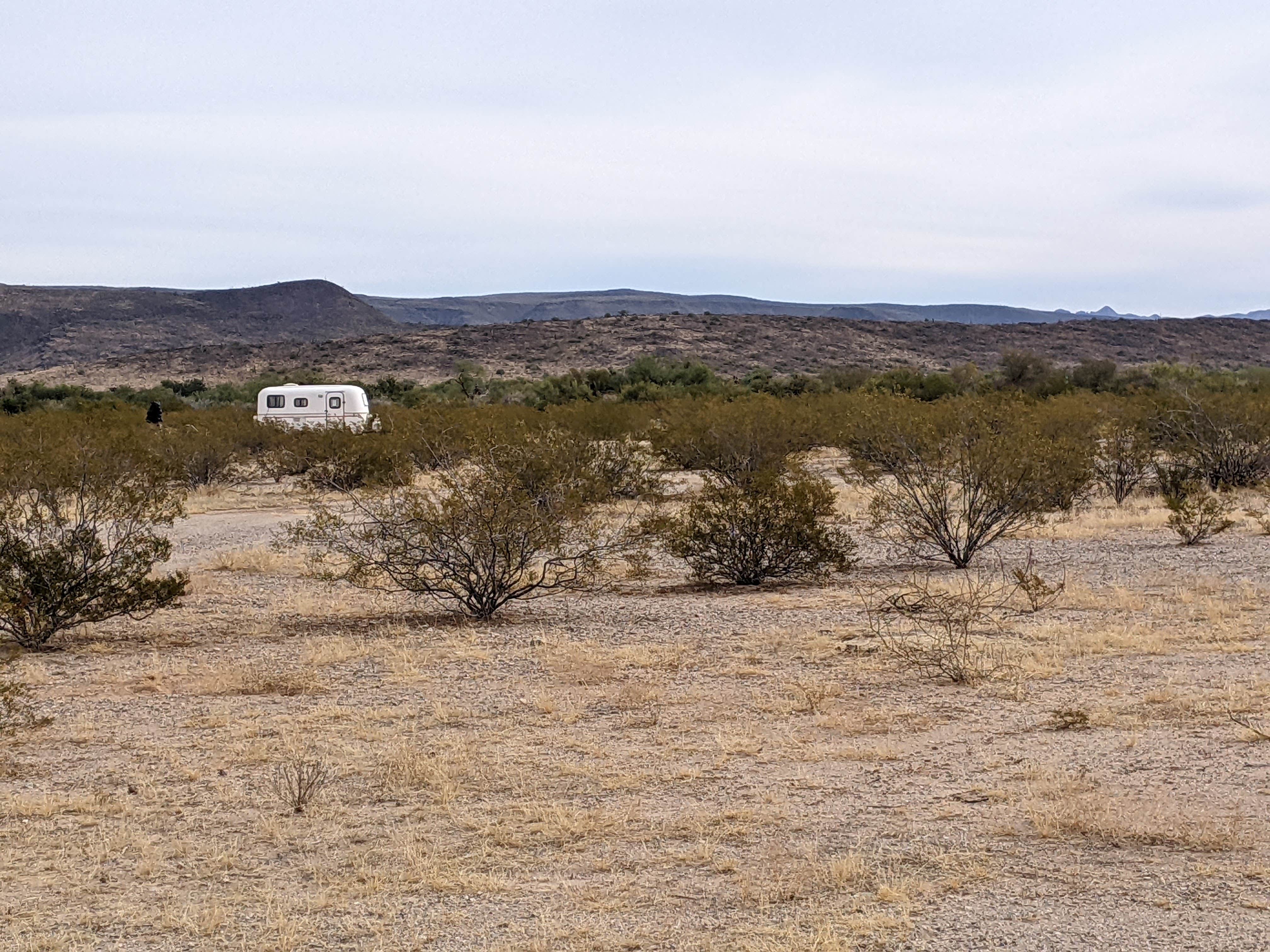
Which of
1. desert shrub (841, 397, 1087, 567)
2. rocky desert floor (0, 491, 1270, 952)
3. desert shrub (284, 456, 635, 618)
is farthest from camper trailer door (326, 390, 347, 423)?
rocky desert floor (0, 491, 1270, 952)

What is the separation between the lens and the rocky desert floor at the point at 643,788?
16.6 feet

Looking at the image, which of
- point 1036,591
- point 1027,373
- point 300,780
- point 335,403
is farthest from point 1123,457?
point 1027,373

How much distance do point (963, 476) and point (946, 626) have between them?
18.7 feet

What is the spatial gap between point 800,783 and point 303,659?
15.3ft

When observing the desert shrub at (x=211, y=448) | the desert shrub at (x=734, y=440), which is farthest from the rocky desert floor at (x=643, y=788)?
the desert shrub at (x=211, y=448)

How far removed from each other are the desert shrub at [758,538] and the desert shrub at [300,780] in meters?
6.52

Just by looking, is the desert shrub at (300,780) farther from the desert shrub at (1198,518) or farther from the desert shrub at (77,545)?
the desert shrub at (1198,518)

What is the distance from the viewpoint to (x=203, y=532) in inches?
784

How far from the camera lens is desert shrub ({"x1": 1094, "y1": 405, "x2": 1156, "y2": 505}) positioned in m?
21.4

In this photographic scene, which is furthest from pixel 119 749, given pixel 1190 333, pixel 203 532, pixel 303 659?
pixel 1190 333

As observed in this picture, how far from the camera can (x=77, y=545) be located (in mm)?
11133

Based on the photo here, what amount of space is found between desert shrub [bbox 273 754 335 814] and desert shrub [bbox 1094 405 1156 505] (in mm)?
16399

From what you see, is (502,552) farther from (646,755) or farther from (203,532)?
(203,532)

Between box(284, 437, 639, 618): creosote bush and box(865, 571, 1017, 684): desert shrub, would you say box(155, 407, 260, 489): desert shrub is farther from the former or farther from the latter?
box(865, 571, 1017, 684): desert shrub
